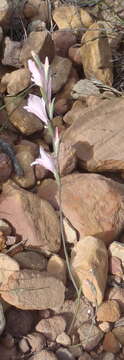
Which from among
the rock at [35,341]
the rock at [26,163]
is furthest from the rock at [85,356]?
the rock at [26,163]

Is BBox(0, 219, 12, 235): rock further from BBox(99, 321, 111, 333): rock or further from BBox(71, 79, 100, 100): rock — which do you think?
BBox(71, 79, 100, 100): rock

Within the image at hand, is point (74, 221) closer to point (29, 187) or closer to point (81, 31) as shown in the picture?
point (29, 187)

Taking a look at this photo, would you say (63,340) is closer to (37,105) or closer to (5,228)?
(5,228)

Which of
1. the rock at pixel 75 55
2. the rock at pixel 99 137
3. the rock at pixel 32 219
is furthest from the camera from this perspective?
the rock at pixel 75 55

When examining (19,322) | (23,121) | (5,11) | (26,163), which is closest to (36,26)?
(5,11)

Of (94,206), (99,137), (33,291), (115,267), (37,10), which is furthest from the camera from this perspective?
(37,10)

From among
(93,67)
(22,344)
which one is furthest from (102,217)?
(93,67)

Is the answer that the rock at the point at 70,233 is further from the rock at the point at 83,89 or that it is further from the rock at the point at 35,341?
the rock at the point at 83,89
